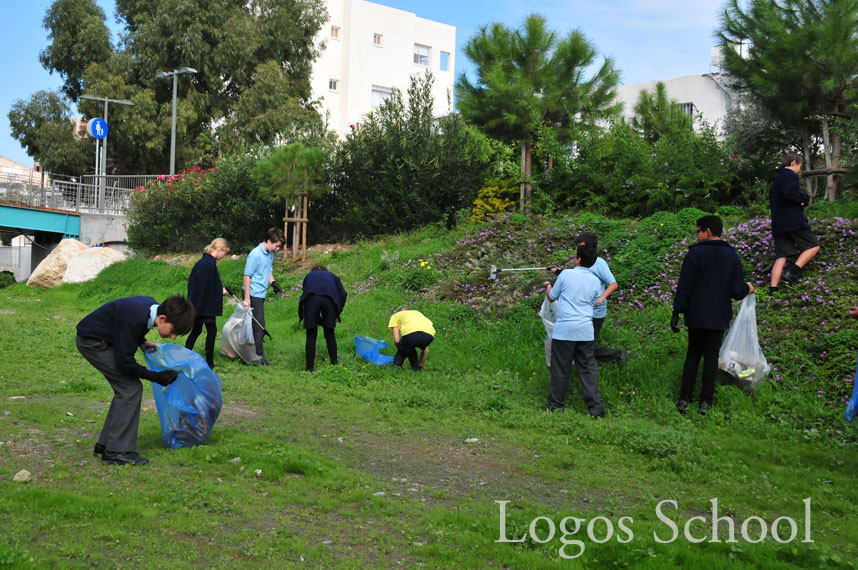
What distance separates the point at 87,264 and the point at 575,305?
18.9 meters

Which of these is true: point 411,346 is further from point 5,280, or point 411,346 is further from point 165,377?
point 5,280

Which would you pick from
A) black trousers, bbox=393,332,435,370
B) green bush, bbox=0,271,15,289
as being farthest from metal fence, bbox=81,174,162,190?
black trousers, bbox=393,332,435,370

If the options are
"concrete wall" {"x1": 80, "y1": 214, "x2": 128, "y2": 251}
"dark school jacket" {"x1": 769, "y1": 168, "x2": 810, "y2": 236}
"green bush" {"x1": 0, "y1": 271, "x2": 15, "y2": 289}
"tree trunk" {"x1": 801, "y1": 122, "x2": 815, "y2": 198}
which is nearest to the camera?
"dark school jacket" {"x1": 769, "y1": 168, "x2": 810, "y2": 236}

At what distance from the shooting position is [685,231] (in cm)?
1082

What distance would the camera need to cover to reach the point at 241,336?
380 inches

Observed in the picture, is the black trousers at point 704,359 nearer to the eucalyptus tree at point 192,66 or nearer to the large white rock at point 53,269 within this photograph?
the large white rock at point 53,269

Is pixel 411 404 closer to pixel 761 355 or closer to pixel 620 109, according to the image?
pixel 761 355

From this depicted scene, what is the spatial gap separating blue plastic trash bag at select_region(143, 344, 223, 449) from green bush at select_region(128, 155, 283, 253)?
1420 cm

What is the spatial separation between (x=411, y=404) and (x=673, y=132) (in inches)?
358

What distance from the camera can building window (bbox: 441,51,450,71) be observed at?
44281mm

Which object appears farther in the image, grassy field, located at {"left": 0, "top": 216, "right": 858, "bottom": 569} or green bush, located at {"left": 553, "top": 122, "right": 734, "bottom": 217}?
green bush, located at {"left": 553, "top": 122, "right": 734, "bottom": 217}

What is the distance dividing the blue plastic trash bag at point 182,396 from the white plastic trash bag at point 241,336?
3.88 meters

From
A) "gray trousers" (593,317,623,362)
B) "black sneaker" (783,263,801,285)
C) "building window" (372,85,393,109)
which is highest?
"building window" (372,85,393,109)

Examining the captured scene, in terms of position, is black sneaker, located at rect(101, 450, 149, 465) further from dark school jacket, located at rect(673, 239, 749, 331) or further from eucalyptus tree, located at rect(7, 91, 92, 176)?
eucalyptus tree, located at rect(7, 91, 92, 176)
